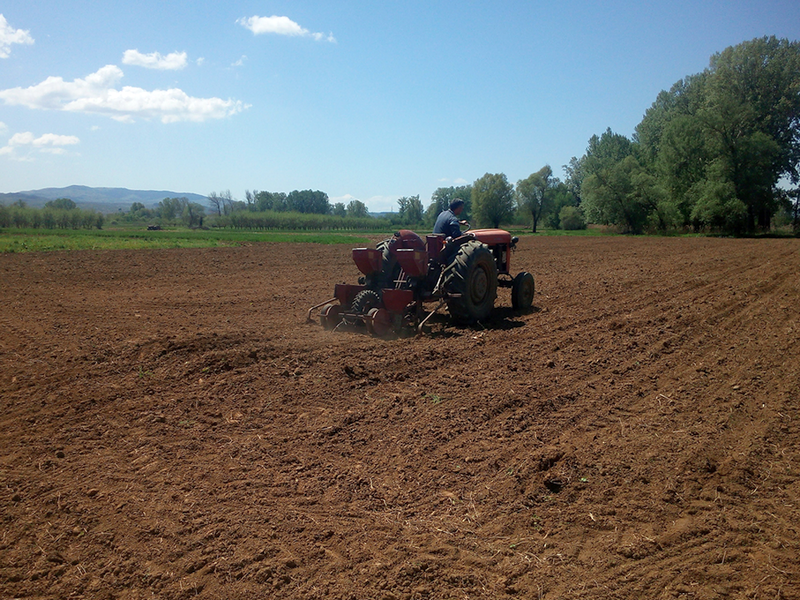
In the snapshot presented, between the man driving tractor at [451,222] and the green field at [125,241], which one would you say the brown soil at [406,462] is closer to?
the man driving tractor at [451,222]

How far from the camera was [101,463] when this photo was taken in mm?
4160

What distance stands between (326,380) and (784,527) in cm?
428

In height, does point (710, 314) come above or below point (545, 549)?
above

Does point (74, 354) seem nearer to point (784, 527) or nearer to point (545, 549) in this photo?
point (545, 549)

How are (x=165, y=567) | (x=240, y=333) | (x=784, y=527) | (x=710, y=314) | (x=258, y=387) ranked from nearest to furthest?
(x=165, y=567) < (x=784, y=527) < (x=258, y=387) < (x=240, y=333) < (x=710, y=314)

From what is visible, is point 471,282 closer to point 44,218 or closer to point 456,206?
point 456,206

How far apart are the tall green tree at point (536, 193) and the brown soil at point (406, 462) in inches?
2371

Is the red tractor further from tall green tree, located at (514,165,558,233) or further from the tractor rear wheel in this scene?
tall green tree, located at (514,165,558,233)

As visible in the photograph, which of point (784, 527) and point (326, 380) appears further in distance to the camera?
point (326, 380)

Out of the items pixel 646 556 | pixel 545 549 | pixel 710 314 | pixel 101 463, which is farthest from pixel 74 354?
pixel 710 314

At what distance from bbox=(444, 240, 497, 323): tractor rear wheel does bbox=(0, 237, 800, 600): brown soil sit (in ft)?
2.06

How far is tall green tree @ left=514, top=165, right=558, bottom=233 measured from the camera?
66.0 meters

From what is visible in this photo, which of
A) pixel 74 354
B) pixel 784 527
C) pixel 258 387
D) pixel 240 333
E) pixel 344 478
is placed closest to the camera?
pixel 784 527

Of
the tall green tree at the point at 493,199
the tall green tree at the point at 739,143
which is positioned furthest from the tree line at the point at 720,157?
the tall green tree at the point at 493,199
